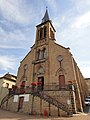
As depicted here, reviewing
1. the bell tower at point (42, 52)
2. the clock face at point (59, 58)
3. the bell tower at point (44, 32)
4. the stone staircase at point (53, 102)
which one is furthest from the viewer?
the bell tower at point (44, 32)

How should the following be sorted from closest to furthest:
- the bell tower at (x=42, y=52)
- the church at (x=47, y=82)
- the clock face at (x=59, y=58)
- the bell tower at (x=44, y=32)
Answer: the church at (x=47, y=82)
the clock face at (x=59, y=58)
the bell tower at (x=42, y=52)
the bell tower at (x=44, y=32)

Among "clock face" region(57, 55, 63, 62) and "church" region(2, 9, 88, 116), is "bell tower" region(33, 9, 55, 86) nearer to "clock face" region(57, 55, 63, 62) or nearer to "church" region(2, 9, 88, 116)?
"church" region(2, 9, 88, 116)

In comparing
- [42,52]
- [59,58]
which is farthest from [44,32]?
[59,58]

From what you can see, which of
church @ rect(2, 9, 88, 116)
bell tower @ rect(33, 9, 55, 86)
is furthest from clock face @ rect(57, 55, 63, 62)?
bell tower @ rect(33, 9, 55, 86)

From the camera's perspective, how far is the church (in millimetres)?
16295

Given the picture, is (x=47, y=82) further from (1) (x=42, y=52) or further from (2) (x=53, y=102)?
(1) (x=42, y=52)

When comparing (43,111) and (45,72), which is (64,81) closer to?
(45,72)

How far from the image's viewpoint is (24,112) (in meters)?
17.3

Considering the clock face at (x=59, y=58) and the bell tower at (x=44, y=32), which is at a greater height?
the bell tower at (x=44, y=32)

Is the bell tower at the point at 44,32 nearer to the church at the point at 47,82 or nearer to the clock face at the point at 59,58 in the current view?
the church at the point at 47,82

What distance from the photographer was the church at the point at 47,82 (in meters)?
16.3

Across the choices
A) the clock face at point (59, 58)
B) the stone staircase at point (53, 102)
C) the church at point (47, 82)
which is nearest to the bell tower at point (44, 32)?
the church at point (47, 82)


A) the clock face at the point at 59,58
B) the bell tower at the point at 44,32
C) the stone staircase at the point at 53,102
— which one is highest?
the bell tower at the point at 44,32

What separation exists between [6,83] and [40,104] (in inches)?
558
